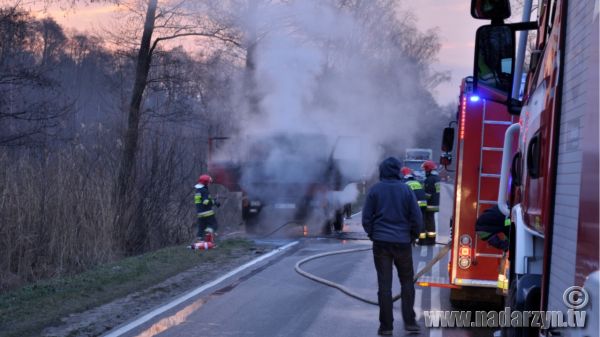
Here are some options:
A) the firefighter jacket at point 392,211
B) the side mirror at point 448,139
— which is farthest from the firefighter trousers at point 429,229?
the firefighter jacket at point 392,211

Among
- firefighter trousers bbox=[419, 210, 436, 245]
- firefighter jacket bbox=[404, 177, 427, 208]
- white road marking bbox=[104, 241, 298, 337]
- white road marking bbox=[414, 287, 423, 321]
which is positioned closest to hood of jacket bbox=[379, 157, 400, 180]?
white road marking bbox=[414, 287, 423, 321]

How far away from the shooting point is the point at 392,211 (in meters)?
7.40

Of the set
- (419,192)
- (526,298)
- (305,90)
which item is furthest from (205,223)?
(526,298)

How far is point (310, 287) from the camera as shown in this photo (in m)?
10.5

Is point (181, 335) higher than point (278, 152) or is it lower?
lower

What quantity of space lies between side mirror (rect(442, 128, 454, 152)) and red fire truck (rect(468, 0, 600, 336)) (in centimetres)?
452

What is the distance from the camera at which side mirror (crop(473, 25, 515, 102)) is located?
4840 millimetres

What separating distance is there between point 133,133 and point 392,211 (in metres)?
10.3

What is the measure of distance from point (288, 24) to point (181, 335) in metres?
12.0

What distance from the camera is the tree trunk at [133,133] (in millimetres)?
14805

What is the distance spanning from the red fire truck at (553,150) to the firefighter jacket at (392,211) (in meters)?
2.17

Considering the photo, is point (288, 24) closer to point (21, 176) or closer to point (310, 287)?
point (21, 176)

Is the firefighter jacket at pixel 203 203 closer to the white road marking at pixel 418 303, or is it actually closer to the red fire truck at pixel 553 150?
the white road marking at pixel 418 303

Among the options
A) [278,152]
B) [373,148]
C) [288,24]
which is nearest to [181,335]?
[278,152]
